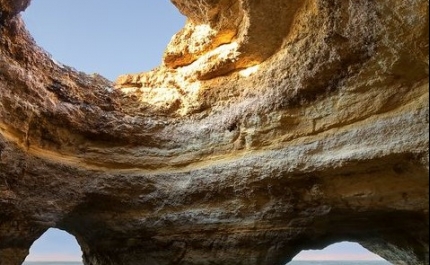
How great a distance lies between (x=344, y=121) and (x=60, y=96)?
2.99m

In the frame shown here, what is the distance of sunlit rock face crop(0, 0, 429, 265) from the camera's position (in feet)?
11.5

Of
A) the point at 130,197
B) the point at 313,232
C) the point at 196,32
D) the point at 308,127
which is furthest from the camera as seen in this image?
the point at 196,32

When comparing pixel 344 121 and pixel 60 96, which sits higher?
pixel 60 96

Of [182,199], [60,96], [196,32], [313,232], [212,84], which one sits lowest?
[313,232]

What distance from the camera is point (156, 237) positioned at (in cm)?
461

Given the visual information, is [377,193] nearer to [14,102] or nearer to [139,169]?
[139,169]

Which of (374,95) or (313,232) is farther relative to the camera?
(313,232)

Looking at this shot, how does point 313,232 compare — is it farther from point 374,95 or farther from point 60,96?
point 60,96

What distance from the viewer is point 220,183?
4270mm

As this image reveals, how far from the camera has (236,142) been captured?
4.36 meters

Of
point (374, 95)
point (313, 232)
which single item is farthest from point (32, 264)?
point (374, 95)

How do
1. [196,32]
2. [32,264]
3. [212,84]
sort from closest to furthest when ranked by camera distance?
1. [212,84]
2. [196,32]
3. [32,264]

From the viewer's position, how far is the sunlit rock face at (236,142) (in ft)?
11.5

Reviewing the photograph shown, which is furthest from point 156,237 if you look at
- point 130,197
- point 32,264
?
point 32,264
